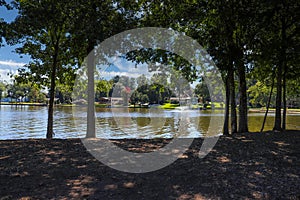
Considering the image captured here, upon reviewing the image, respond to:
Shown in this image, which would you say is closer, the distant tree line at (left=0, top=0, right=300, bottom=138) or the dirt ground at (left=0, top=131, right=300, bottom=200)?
the dirt ground at (left=0, top=131, right=300, bottom=200)

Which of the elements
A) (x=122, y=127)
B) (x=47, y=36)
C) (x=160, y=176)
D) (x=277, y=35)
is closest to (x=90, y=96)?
(x=47, y=36)

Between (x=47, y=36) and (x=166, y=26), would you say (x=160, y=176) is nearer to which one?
(x=166, y=26)

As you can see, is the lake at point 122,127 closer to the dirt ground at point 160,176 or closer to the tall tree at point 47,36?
the tall tree at point 47,36

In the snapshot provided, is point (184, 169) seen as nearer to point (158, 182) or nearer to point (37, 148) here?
point (158, 182)

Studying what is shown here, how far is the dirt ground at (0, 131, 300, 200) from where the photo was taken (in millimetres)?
4270

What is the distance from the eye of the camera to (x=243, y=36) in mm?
11625

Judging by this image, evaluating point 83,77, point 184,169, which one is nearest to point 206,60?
point 83,77

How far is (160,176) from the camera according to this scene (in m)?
5.21

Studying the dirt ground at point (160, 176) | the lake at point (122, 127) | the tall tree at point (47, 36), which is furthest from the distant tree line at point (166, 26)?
the lake at point (122, 127)

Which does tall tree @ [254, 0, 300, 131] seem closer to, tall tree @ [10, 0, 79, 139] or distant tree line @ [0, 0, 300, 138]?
distant tree line @ [0, 0, 300, 138]

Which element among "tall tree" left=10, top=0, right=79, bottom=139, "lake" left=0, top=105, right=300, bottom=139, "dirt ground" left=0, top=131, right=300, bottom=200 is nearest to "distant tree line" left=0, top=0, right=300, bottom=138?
"tall tree" left=10, top=0, right=79, bottom=139

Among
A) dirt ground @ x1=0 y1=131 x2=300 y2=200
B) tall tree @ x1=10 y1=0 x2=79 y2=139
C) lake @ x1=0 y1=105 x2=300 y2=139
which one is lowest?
lake @ x1=0 y1=105 x2=300 y2=139

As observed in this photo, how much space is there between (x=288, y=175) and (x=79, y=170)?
4507 mm

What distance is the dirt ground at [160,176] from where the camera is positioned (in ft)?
14.0
